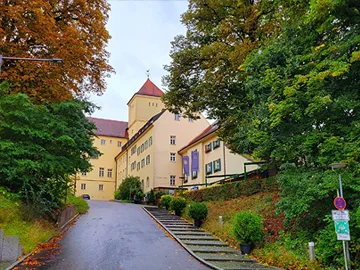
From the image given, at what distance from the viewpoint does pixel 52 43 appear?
1480 cm

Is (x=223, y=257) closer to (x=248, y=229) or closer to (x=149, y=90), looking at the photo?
(x=248, y=229)

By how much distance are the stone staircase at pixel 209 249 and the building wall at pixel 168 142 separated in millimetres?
25871

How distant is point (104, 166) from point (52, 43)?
56365mm

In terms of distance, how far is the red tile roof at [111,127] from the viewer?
238 feet

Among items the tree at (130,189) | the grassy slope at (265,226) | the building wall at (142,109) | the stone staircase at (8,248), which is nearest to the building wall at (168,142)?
the tree at (130,189)

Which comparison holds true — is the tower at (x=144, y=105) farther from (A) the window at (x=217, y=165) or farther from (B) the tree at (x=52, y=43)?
(B) the tree at (x=52, y=43)

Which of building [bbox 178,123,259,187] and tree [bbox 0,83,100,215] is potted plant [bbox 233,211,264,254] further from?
building [bbox 178,123,259,187]

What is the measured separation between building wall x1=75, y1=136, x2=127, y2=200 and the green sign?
59323mm

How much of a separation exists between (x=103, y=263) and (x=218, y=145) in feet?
81.7

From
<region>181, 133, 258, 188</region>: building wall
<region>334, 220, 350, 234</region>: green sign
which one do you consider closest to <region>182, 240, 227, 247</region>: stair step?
<region>334, 220, 350, 234</region>: green sign

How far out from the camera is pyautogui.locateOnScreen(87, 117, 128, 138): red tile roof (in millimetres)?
72625

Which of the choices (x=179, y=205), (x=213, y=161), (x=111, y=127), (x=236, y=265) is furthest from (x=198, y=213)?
(x=111, y=127)

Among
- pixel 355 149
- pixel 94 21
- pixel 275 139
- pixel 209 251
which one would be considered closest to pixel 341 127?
pixel 355 149

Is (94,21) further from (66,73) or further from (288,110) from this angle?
(288,110)
